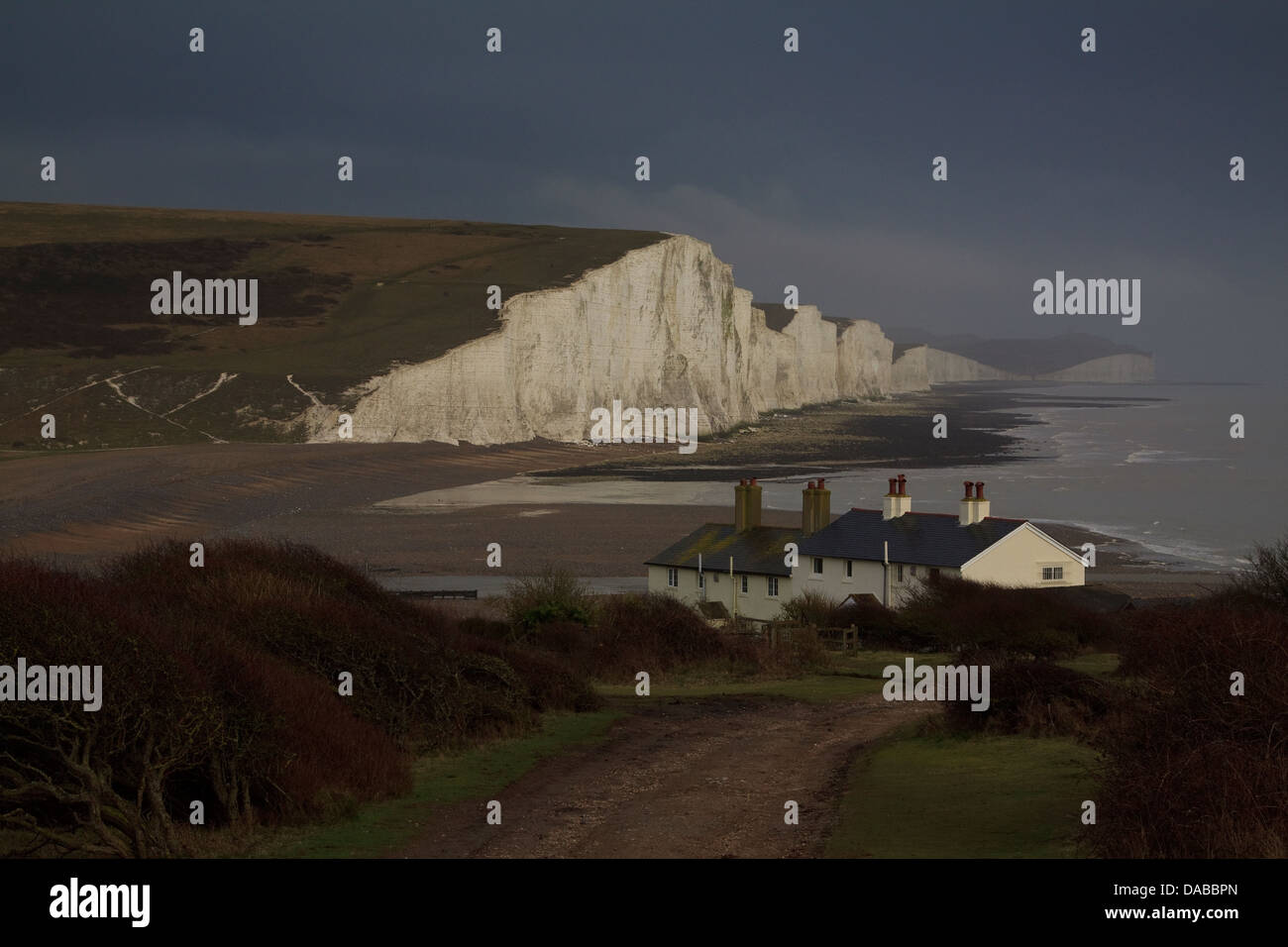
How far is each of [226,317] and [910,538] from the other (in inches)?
4244

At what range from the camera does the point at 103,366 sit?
112250 mm

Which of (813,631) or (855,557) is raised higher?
(855,557)

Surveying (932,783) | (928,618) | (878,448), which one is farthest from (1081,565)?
(878,448)

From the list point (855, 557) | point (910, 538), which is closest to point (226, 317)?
point (855, 557)

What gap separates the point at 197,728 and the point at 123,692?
0.90 m

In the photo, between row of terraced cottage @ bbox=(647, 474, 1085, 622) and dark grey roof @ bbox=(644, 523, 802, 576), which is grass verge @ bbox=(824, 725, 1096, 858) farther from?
dark grey roof @ bbox=(644, 523, 802, 576)

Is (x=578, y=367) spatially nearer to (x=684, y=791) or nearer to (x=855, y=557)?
(x=855, y=557)

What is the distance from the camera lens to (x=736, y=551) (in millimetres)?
41906

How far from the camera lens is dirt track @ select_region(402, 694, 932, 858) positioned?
46.1 ft

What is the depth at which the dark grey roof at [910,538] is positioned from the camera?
3809 cm

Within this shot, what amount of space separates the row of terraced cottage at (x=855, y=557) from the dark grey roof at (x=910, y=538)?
3cm

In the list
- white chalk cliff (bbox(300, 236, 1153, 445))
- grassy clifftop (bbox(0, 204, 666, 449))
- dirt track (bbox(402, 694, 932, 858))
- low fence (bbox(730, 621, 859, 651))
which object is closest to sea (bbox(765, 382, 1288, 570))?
low fence (bbox(730, 621, 859, 651))

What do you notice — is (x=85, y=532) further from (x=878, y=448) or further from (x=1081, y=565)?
(x=878, y=448)

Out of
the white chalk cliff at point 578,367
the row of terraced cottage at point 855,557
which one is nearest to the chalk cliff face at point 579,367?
the white chalk cliff at point 578,367
